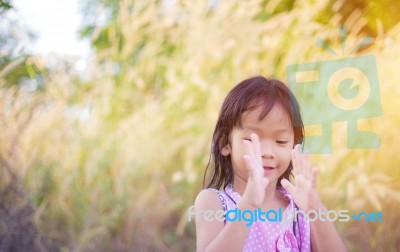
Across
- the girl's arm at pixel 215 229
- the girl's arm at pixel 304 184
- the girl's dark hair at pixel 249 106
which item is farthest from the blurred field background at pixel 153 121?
the girl's arm at pixel 304 184

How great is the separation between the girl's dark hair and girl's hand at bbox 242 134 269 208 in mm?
169

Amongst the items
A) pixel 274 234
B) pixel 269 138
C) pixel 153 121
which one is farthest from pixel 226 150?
pixel 153 121

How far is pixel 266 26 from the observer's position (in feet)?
9.39

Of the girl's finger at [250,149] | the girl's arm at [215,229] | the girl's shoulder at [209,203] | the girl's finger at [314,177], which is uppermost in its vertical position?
the girl's finger at [250,149]

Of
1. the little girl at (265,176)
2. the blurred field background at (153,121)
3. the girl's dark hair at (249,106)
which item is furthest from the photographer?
the blurred field background at (153,121)

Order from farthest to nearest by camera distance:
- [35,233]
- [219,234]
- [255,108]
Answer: [35,233] < [255,108] < [219,234]

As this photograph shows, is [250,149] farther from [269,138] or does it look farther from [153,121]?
[153,121]

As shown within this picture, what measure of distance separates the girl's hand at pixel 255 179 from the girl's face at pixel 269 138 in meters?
0.12

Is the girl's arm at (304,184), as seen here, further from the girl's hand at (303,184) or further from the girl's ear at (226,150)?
the girl's ear at (226,150)

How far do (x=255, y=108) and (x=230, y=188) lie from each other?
9.6 inches

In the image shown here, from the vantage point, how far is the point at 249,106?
1677 millimetres

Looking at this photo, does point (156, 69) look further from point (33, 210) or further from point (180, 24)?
point (33, 210)

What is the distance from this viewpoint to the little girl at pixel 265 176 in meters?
1.58

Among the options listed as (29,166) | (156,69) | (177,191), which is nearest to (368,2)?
(156,69)
